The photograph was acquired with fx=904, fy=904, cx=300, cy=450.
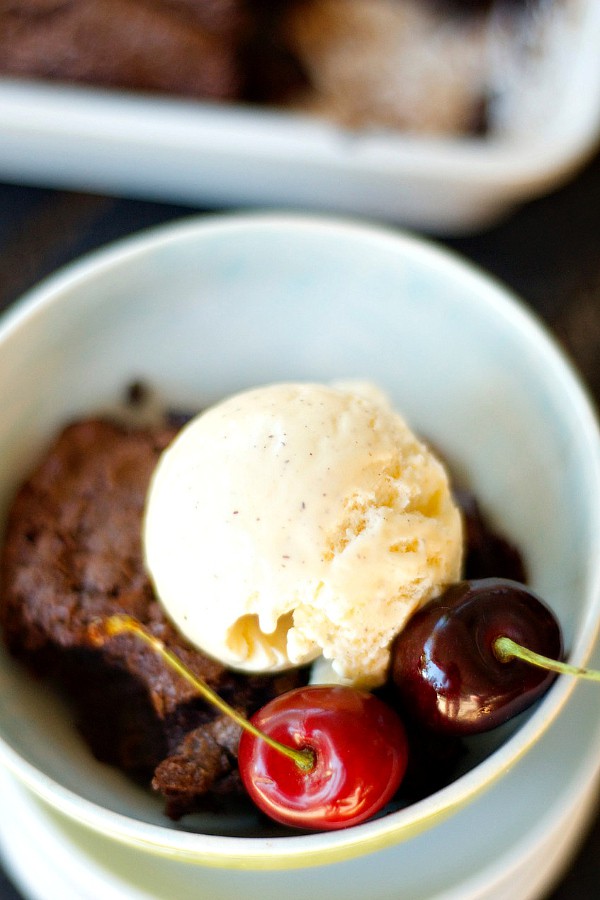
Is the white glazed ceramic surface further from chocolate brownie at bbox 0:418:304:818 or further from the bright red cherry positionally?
the bright red cherry

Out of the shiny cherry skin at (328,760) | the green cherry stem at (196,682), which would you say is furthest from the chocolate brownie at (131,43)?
the shiny cherry skin at (328,760)

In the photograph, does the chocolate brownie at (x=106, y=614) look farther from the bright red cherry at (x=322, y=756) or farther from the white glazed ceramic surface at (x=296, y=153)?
the white glazed ceramic surface at (x=296, y=153)

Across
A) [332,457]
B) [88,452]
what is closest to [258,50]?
[88,452]

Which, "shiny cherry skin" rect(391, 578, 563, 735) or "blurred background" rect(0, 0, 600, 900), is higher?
"blurred background" rect(0, 0, 600, 900)

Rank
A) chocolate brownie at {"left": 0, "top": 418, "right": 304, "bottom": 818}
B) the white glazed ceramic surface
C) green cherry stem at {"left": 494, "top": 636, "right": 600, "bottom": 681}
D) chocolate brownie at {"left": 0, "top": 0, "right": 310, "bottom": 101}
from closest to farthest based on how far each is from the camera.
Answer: green cherry stem at {"left": 494, "top": 636, "right": 600, "bottom": 681} → chocolate brownie at {"left": 0, "top": 418, "right": 304, "bottom": 818} → the white glazed ceramic surface → chocolate brownie at {"left": 0, "top": 0, "right": 310, "bottom": 101}

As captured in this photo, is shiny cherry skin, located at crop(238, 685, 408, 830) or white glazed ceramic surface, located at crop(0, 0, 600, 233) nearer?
shiny cherry skin, located at crop(238, 685, 408, 830)

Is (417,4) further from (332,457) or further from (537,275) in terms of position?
(332,457)

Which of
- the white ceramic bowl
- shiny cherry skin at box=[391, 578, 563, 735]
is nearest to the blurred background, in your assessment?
the white ceramic bowl
